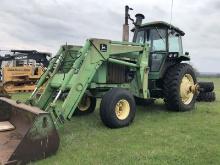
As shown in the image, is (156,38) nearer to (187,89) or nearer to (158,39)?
(158,39)

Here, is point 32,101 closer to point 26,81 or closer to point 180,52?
point 180,52

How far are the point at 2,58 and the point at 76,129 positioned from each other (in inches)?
546

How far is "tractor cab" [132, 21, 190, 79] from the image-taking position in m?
10.6

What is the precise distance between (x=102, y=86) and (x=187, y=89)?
2.85 meters

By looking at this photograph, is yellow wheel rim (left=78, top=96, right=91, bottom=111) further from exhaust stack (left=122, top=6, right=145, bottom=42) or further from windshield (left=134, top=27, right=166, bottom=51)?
windshield (left=134, top=27, right=166, bottom=51)

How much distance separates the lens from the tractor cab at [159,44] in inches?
416

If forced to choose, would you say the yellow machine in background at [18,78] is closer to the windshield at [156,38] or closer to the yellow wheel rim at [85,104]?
the yellow wheel rim at [85,104]

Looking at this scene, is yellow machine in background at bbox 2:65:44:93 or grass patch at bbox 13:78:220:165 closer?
grass patch at bbox 13:78:220:165

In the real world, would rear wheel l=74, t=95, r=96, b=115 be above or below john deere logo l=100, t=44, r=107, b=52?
below

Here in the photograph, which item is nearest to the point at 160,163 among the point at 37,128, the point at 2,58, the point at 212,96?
the point at 37,128

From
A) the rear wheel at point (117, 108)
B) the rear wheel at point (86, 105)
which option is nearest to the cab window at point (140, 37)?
the rear wheel at point (86, 105)

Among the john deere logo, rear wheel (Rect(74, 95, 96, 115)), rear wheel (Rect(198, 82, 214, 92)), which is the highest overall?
the john deere logo

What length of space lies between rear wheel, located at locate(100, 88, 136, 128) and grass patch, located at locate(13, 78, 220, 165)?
17cm

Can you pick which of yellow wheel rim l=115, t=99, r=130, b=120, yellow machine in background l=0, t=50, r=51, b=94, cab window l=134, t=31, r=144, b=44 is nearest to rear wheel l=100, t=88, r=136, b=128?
yellow wheel rim l=115, t=99, r=130, b=120
